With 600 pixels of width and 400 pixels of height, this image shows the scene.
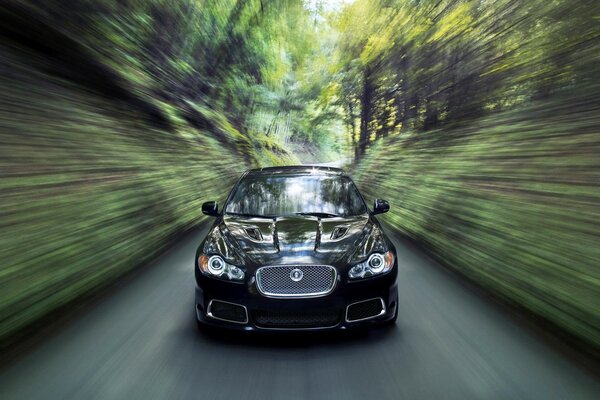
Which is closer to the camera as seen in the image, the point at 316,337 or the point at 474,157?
the point at 316,337

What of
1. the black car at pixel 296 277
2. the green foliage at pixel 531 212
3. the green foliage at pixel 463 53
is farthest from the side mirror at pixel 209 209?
the green foliage at pixel 463 53

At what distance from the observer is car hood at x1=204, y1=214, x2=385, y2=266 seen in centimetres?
334

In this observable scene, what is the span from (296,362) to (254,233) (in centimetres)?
129

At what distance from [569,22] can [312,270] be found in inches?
184

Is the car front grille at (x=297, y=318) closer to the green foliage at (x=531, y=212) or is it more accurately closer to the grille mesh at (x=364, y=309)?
the grille mesh at (x=364, y=309)

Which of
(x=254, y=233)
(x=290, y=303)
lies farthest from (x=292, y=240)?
(x=290, y=303)

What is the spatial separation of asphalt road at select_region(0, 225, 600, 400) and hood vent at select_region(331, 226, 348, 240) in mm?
888

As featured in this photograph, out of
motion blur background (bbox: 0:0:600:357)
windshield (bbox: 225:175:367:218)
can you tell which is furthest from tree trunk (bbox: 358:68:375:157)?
windshield (bbox: 225:175:367:218)

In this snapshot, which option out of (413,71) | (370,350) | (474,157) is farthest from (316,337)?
(413,71)

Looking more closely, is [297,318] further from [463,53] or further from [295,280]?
[463,53]

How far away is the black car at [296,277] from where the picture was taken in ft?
10.4

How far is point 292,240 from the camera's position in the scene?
359 centimetres

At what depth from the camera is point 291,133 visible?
59.4 meters

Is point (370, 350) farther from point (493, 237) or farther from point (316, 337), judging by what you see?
point (493, 237)
